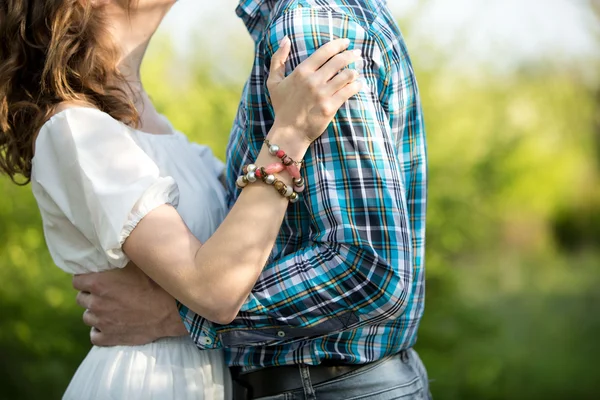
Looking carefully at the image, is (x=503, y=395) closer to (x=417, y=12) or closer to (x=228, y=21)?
(x=417, y=12)

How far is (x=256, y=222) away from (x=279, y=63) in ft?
1.11

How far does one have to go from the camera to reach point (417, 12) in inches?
143

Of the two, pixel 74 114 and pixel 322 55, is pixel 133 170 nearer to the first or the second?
pixel 74 114

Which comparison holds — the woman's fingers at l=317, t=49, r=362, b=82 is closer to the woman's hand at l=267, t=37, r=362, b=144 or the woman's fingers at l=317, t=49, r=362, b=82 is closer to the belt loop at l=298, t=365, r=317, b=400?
the woman's hand at l=267, t=37, r=362, b=144

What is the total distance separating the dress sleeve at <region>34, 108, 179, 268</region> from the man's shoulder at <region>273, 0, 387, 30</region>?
46 centimetres

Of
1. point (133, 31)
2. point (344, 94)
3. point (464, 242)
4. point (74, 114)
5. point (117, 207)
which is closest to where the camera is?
point (344, 94)

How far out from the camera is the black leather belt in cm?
160

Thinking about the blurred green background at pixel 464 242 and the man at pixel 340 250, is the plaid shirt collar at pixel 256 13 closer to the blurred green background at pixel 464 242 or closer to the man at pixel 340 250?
the man at pixel 340 250

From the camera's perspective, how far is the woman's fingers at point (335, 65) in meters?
1.42

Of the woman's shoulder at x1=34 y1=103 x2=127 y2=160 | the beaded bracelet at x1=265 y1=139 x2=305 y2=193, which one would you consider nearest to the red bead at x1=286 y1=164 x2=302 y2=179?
the beaded bracelet at x1=265 y1=139 x2=305 y2=193

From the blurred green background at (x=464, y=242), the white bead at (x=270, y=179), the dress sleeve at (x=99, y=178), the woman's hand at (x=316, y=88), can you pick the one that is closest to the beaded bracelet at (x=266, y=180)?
the white bead at (x=270, y=179)

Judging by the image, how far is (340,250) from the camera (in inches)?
57.2

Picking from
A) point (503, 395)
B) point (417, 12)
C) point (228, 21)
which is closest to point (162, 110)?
point (228, 21)

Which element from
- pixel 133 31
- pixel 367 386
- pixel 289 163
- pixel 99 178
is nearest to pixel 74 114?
pixel 99 178
